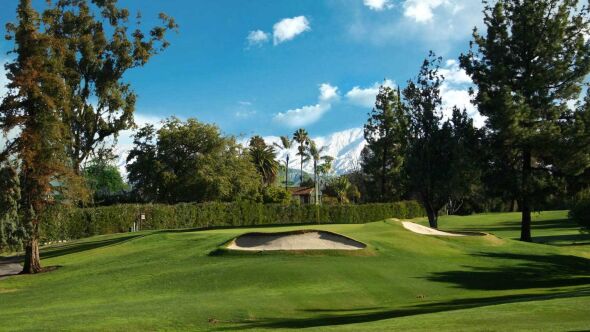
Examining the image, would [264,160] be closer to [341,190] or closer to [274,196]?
[341,190]

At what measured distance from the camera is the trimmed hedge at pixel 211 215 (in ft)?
153

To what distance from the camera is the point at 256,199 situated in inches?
2815

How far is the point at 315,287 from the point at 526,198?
24437 mm

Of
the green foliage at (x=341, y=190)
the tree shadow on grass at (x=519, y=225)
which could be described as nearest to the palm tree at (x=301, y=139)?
the green foliage at (x=341, y=190)

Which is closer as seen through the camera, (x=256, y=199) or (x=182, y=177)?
(x=182, y=177)

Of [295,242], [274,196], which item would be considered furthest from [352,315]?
[274,196]

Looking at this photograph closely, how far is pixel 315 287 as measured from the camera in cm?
1830

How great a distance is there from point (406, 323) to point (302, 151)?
10220 centimetres

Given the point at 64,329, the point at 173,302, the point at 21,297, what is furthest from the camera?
the point at 21,297

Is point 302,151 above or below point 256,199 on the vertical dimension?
above

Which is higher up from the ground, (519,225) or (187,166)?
(187,166)

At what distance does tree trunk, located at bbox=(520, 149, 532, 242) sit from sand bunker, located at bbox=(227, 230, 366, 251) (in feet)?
57.1

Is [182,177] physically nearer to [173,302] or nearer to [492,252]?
[492,252]

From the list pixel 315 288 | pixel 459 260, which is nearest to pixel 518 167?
pixel 459 260
